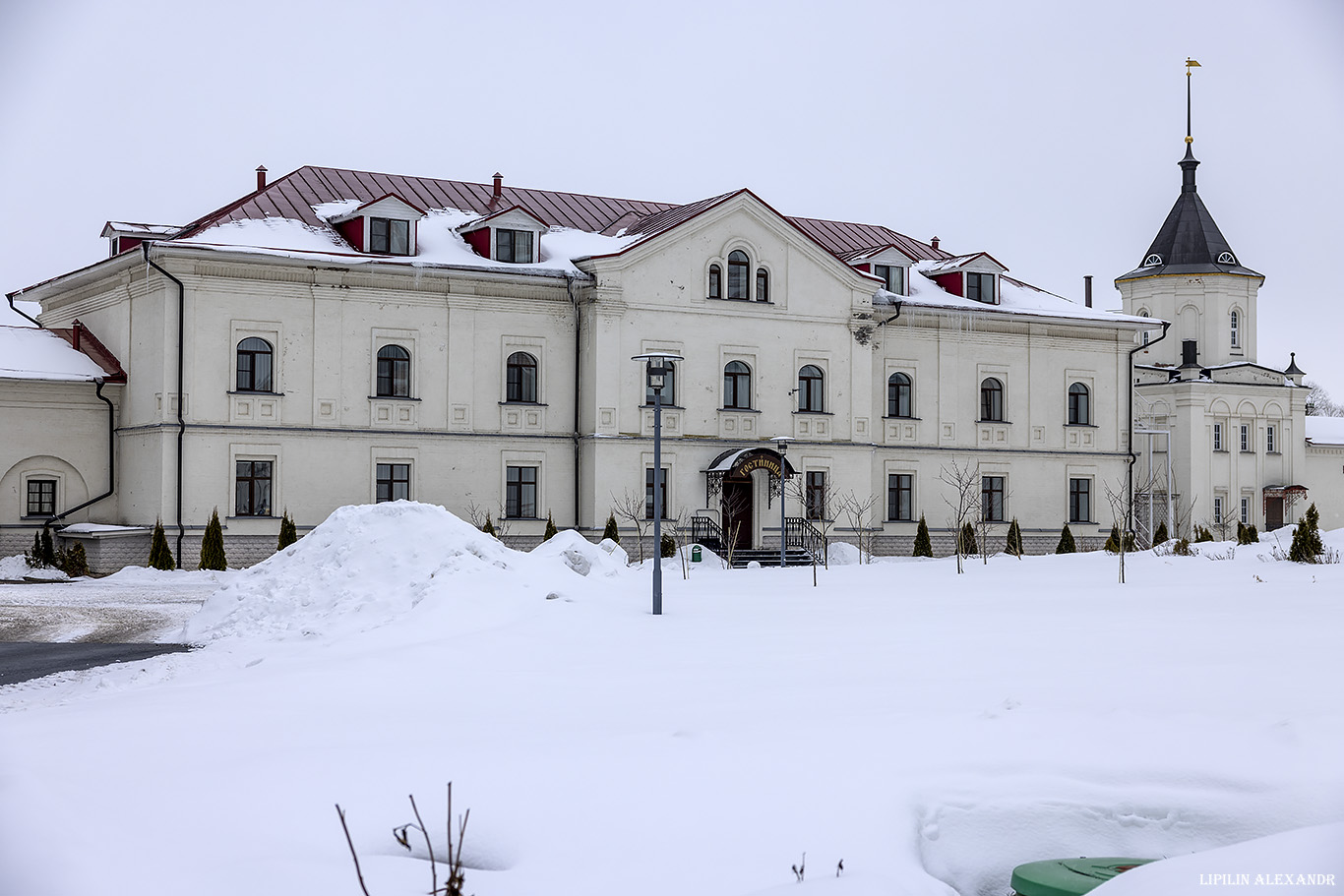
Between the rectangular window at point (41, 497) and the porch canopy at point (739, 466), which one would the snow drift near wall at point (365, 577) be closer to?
the porch canopy at point (739, 466)

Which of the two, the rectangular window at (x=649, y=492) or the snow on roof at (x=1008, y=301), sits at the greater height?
the snow on roof at (x=1008, y=301)

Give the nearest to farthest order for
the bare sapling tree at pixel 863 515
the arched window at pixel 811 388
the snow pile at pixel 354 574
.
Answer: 1. the snow pile at pixel 354 574
2. the bare sapling tree at pixel 863 515
3. the arched window at pixel 811 388

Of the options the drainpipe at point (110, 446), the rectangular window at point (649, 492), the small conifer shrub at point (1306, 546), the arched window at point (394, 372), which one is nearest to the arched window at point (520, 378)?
the arched window at point (394, 372)

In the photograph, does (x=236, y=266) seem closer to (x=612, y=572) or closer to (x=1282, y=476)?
(x=612, y=572)

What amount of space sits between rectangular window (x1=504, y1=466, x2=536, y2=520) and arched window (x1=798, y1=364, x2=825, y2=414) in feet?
24.6

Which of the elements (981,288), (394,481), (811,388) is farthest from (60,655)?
(981,288)

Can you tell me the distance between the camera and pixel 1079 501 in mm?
38219

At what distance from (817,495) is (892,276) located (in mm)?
7048

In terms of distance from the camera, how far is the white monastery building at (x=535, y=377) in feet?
96.7

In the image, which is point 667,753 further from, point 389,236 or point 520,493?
point 389,236

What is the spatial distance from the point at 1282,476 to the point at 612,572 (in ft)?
143

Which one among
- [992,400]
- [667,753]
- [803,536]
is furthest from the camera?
Result: [992,400]

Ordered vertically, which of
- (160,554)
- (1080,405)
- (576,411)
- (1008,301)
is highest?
(1008,301)

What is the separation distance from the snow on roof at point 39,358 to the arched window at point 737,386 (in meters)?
15.3
